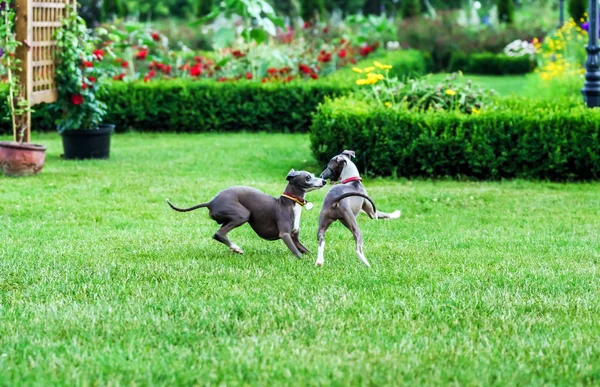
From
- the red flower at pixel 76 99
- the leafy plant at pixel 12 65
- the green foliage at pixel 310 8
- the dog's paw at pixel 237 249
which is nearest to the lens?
the dog's paw at pixel 237 249

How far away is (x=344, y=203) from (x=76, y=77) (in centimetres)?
625

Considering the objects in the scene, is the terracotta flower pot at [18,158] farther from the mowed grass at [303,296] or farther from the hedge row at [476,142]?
the hedge row at [476,142]

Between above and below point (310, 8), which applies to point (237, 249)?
below

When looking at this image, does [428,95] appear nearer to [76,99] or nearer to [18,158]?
[76,99]

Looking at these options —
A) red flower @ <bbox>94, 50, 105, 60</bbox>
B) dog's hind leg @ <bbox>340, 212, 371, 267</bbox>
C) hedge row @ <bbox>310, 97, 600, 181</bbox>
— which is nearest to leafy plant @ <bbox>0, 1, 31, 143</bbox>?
red flower @ <bbox>94, 50, 105, 60</bbox>

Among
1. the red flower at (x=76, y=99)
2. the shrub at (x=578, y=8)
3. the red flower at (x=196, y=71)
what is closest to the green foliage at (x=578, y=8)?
the shrub at (x=578, y=8)

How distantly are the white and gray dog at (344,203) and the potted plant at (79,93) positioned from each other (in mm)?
5953

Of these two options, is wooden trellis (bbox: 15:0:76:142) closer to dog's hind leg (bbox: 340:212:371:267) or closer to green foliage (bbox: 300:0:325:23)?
dog's hind leg (bbox: 340:212:371:267)

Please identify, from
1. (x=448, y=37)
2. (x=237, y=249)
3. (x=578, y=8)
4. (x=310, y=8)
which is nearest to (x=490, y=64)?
(x=448, y=37)

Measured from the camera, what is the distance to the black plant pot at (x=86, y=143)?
10922mm

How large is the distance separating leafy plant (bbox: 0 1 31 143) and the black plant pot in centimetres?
99

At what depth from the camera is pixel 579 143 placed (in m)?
9.32

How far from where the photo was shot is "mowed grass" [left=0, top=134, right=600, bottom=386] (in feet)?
11.8

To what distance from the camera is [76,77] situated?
10625 mm
